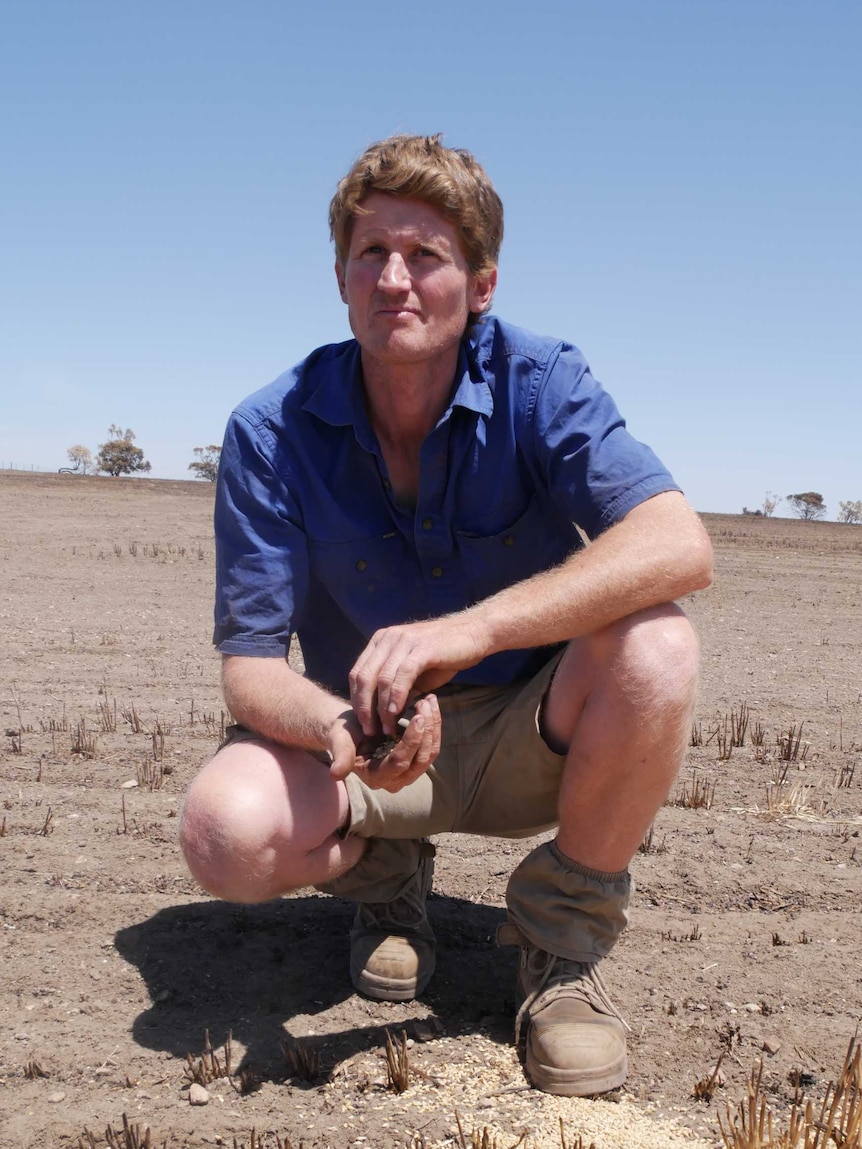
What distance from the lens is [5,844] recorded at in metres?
4.30

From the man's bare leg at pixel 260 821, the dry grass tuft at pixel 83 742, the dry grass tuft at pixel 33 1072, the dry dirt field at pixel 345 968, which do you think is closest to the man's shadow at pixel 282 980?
the dry dirt field at pixel 345 968

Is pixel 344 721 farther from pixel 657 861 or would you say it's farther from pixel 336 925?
pixel 657 861

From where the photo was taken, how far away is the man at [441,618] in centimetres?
296

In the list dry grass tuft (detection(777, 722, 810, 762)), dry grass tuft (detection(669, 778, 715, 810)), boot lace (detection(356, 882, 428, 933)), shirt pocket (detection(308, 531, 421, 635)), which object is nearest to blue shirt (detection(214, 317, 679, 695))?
shirt pocket (detection(308, 531, 421, 635))

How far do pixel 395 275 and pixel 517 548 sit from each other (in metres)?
0.91

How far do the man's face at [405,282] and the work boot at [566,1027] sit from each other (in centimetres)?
175

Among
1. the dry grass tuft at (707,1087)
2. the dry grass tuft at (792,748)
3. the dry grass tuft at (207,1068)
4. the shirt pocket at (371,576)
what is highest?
the shirt pocket at (371,576)

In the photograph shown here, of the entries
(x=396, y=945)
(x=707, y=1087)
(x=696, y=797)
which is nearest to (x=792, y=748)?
(x=696, y=797)

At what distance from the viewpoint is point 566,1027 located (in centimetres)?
287

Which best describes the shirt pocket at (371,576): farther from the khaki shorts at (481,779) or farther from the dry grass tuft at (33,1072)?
the dry grass tuft at (33,1072)

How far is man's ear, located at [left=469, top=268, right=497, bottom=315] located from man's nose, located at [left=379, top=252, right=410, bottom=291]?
30cm

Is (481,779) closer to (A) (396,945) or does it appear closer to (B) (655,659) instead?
(A) (396,945)

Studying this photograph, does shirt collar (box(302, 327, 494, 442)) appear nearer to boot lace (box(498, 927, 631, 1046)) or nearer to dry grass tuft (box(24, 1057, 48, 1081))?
boot lace (box(498, 927, 631, 1046))

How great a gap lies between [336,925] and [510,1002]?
32.6 inches
